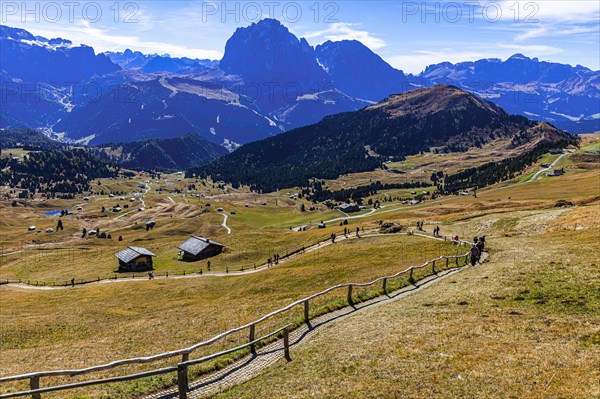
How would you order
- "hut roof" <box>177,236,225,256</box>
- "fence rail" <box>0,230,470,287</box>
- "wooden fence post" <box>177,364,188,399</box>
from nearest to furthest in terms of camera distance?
1. "wooden fence post" <box>177,364,188,399</box>
2. "fence rail" <box>0,230,470,287</box>
3. "hut roof" <box>177,236,225,256</box>

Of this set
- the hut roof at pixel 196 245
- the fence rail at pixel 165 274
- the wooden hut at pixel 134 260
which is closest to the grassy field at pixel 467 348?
Answer: the fence rail at pixel 165 274

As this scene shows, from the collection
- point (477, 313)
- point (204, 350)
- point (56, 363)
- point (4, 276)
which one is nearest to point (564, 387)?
point (477, 313)

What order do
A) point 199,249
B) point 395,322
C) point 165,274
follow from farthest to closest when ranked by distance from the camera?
point 199,249, point 165,274, point 395,322

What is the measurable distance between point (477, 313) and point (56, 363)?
26.3 metres

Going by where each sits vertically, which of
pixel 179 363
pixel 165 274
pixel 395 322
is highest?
pixel 179 363

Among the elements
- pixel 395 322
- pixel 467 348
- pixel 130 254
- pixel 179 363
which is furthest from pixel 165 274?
pixel 467 348

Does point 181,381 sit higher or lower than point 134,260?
higher

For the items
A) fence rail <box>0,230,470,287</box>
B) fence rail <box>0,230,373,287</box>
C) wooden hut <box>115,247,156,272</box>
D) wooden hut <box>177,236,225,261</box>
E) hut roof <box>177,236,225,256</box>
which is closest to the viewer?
fence rail <box>0,230,470,287</box>

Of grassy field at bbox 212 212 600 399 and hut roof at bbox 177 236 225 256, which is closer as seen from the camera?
grassy field at bbox 212 212 600 399

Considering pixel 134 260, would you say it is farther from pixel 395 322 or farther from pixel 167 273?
pixel 395 322

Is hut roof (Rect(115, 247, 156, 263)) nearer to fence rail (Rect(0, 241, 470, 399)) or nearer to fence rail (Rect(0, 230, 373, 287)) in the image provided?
fence rail (Rect(0, 230, 373, 287))

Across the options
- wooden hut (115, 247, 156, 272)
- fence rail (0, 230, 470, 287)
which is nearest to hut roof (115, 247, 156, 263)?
wooden hut (115, 247, 156, 272)

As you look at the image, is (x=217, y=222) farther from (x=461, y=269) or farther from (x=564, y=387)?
(x=564, y=387)

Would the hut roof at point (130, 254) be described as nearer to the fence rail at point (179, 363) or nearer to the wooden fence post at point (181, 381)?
the fence rail at point (179, 363)
